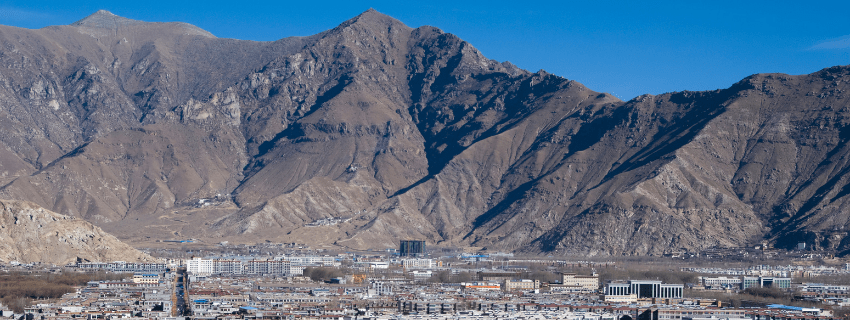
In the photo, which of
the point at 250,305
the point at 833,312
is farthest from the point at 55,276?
the point at 833,312

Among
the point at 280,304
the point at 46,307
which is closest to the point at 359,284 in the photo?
the point at 280,304

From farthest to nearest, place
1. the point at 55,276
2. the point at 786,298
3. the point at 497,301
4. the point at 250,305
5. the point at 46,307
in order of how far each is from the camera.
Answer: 1. the point at 55,276
2. the point at 786,298
3. the point at 497,301
4. the point at 250,305
5. the point at 46,307

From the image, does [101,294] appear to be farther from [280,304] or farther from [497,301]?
[497,301]

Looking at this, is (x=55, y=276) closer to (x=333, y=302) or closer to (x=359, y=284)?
(x=359, y=284)

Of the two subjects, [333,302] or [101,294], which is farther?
[101,294]

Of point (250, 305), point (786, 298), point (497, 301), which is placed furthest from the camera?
point (786, 298)

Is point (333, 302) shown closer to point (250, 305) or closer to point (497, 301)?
point (250, 305)

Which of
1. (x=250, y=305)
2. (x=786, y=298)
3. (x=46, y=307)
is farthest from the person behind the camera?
(x=786, y=298)

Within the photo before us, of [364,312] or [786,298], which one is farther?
[786,298]
